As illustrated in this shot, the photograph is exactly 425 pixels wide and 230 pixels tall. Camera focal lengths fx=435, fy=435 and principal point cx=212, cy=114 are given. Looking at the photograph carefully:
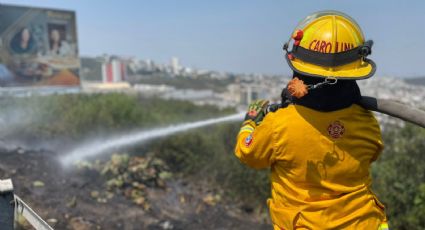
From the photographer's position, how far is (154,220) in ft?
24.7

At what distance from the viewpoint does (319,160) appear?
2.01 m

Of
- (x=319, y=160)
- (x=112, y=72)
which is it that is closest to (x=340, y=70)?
(x=319, y=160)

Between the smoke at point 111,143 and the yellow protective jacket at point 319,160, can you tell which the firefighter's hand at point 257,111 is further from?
the smoke at point 111,143

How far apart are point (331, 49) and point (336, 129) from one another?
0.36 m

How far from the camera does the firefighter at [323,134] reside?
1955mm

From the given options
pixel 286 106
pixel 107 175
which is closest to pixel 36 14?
pixel 107 175

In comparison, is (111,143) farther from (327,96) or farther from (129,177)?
(327,96)

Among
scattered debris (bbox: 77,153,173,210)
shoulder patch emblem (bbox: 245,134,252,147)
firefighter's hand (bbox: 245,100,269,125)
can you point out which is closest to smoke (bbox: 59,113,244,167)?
scattered debris (bbox: 77,153,173,210)

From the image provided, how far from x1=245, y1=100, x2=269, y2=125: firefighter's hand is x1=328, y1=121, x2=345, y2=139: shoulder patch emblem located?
→ 403 mm

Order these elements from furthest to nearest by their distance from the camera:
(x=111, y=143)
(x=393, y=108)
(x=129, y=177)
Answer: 1. (x=111, y=143)
2. (x=129, y=177)
3. (x=393, y=108)

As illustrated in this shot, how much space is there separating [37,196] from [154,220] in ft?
6.52

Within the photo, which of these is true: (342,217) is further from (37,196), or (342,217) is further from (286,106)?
(37,196)

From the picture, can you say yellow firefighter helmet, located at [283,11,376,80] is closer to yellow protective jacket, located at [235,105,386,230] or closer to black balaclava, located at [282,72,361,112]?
black balaclava, located at [282,72,361,112]

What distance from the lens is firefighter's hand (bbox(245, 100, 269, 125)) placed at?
7.47ft
